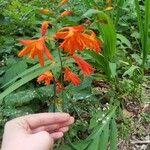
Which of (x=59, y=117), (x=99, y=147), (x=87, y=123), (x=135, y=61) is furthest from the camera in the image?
(x=135, y=61)

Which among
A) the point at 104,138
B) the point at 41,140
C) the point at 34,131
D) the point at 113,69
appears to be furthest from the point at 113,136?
the point at 41,140

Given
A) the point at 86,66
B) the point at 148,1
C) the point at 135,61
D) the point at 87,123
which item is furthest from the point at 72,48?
the point at 135,61

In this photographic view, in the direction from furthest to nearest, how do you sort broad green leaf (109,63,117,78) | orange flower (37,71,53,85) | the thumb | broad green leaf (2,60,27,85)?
broad green leaf (2,60,27,85)
broad green leaf (109,63,117,78)
orange flower (37,71,53,85)
the thumb

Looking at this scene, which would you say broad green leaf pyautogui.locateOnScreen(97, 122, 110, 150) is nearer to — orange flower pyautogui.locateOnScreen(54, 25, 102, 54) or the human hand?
the human hand

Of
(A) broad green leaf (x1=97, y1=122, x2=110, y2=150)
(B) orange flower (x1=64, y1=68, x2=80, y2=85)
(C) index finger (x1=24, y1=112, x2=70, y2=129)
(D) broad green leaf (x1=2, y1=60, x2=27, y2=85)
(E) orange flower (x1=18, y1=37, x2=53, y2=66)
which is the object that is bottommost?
(A) broad green leaf (x1=97, y1=122, x2=110, y2=150)

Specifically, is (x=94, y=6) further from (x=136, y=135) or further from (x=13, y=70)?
(x=136, y=135)

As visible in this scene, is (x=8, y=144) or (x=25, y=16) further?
(x=25, y=16)

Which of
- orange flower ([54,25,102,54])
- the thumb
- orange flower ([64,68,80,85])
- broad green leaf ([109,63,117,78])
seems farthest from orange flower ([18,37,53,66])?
broad green leaf ([109,63,117,78])
